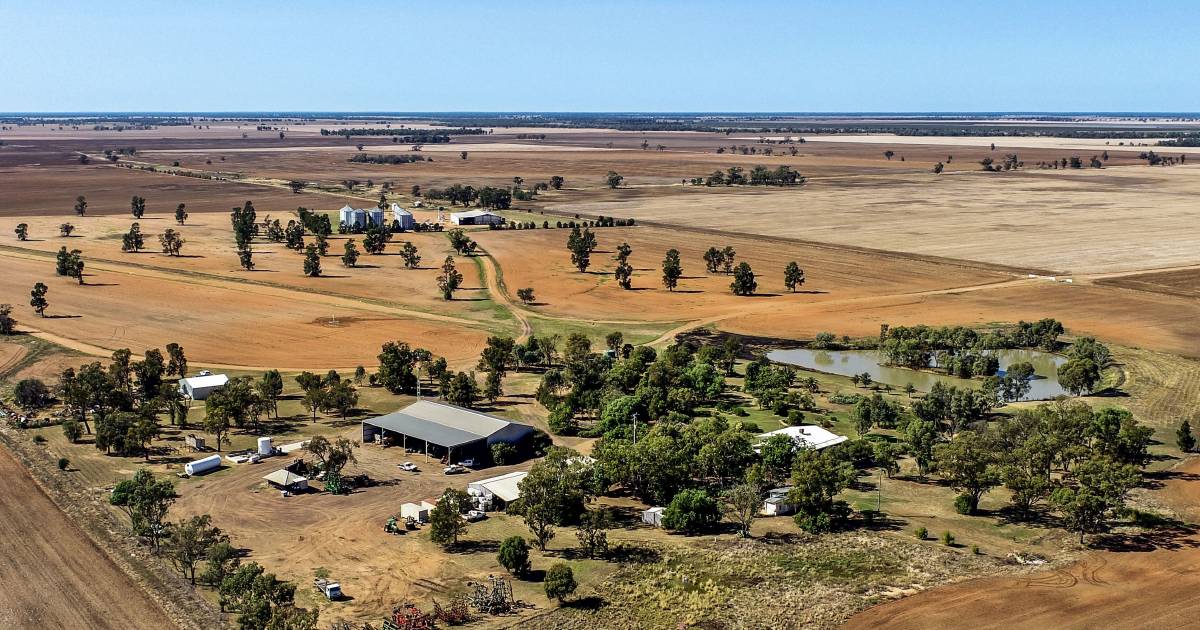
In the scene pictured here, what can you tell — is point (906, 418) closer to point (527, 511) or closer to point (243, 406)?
point (527, 511)

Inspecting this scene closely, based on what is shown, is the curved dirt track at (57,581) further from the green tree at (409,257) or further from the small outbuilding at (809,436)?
the green tree at (409,257)

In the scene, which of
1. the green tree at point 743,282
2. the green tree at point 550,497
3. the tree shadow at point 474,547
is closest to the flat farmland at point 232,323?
the green tree at point 743,282

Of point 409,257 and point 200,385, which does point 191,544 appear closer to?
point 200,385

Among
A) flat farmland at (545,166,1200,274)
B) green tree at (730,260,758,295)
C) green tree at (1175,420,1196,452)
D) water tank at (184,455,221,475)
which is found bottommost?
water tank at (184,455,221,475)

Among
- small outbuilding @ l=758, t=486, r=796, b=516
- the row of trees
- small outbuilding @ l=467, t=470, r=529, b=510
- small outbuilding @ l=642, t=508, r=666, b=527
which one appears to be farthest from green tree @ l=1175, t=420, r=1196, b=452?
the row of trees

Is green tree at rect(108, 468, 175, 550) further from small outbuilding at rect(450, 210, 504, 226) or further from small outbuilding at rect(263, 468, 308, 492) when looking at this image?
small outbuilding at rect(450, 210, 504, 226)

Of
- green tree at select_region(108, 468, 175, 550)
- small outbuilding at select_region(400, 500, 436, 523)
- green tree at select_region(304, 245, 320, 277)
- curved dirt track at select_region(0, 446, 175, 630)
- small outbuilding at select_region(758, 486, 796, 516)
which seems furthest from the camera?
green tree at select_region(304, 245, 320, 277)
